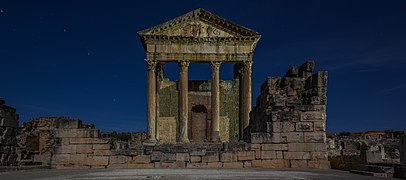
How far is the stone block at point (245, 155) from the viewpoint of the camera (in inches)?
556

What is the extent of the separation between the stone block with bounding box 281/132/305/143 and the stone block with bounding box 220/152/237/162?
5.46ft

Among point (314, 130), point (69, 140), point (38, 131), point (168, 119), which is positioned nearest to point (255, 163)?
point (314, 130)

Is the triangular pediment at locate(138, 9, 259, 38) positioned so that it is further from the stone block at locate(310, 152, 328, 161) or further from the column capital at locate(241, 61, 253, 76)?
the stone block at locate(310, 152, 328, 161)

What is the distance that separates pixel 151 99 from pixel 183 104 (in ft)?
7.55

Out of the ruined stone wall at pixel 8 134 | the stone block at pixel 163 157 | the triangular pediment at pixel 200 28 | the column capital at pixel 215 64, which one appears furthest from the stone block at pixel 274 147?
the triangular pediment at pixel 200 28

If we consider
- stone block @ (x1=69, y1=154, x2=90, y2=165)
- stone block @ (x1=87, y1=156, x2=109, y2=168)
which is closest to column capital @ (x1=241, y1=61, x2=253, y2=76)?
stone block @ (x1=87, y1=156, x2=109, y2=168)

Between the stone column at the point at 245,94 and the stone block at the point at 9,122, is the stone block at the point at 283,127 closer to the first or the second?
the stone block at the point at 9,122

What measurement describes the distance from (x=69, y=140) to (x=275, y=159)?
6719mm

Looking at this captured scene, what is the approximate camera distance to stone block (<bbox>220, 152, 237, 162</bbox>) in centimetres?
1427

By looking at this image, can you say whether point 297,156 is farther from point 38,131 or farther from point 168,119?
point 168,119

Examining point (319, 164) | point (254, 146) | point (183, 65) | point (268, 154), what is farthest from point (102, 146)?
point (183, 65)

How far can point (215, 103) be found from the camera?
3195 centimetres

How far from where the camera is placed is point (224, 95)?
3947cm

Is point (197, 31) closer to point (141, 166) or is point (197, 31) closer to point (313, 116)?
point (141, 166)
